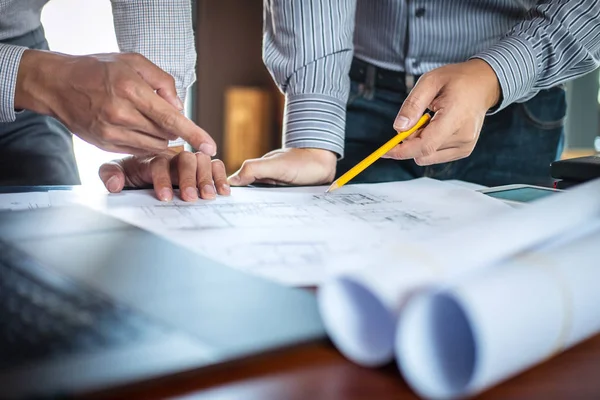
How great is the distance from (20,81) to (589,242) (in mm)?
577

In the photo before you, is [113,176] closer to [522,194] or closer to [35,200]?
[35,200]

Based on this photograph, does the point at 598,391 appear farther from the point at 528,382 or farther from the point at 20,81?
the point at 20,81

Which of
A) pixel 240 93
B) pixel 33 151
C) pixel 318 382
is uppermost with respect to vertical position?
pixel 318 382

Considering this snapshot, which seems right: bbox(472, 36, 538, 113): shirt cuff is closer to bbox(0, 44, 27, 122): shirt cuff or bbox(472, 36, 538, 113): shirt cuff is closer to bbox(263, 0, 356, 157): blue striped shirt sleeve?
bbox(263, 0, 356, 157): blue striped shirt sleeve

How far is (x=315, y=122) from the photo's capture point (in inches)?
34.9

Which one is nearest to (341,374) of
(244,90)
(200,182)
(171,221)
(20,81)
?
(171,221)

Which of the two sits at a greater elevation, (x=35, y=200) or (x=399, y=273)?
(x=399, y=273)

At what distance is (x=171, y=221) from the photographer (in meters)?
0.52

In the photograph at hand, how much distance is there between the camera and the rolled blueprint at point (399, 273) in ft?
0.90

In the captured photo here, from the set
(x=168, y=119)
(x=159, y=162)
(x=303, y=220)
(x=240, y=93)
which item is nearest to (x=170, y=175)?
(x=159, y=162)

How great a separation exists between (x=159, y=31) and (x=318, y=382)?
72 centimetres

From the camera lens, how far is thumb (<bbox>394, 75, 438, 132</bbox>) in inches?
26.8

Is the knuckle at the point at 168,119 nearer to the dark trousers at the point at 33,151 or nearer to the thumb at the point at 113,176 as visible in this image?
the thumb at the point at 113,176

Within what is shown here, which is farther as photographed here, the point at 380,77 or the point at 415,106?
the point at 380,77
